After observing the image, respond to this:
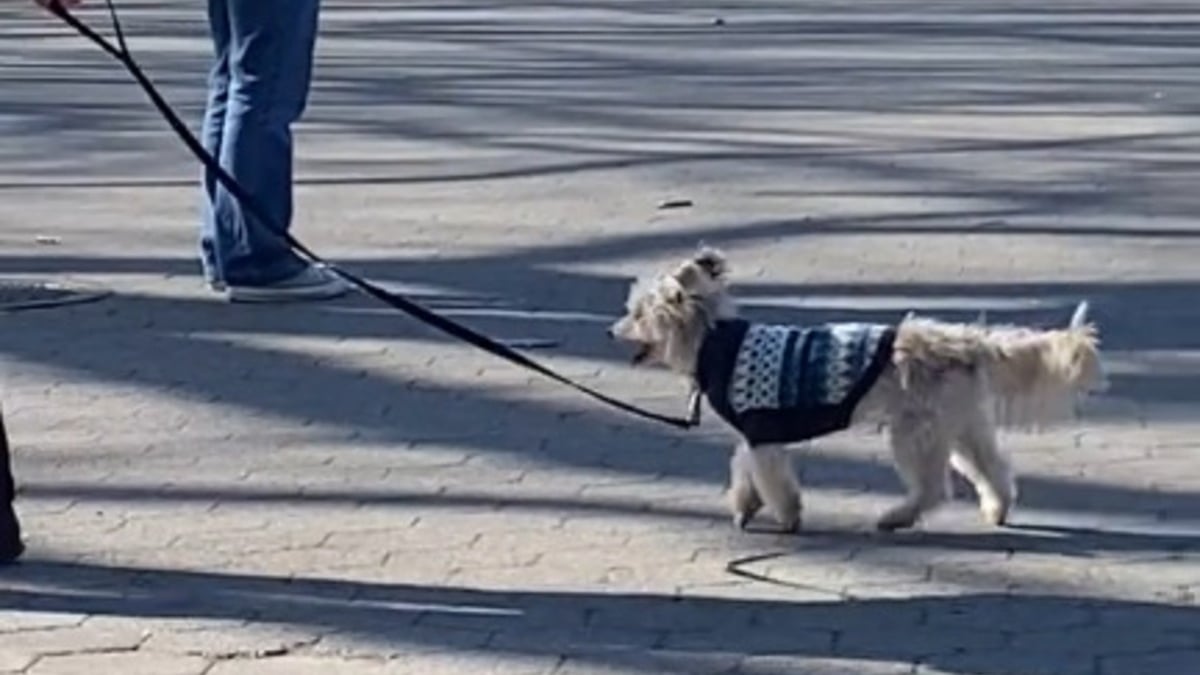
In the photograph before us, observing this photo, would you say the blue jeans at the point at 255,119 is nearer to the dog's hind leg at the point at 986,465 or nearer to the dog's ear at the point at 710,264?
the dog's ear at the point at 710,264

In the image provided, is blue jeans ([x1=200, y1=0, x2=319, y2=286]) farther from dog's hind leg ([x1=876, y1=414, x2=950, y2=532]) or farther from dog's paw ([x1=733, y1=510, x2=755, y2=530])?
dog's hind leg ([x1=876, y1=414, x2=950, y2=532])

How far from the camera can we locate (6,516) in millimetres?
6898

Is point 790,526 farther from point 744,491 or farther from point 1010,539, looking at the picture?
point 1010,539

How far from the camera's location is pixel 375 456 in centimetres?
819

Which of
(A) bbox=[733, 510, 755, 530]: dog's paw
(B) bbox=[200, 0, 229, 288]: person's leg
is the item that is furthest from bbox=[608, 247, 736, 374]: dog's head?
(B) bbox=[200, 0, 229, 288]: person's leg

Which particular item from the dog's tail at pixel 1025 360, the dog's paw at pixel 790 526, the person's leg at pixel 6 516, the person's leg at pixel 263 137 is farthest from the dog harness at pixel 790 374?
the person's leg at pixel 263 137

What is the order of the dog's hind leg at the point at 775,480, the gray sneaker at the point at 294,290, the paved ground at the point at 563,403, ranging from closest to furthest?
the paved ground at the point at 563,403, the dog's hind leg at the point at 775,480, the gray sneaker at the point at 294,290

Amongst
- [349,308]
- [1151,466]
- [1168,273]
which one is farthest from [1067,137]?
[1151,466]

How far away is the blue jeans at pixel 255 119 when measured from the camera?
10.2m

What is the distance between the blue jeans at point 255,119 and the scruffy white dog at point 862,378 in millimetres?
3230

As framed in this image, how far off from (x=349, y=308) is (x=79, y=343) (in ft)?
3.17

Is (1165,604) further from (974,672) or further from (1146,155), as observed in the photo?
(1146,155)

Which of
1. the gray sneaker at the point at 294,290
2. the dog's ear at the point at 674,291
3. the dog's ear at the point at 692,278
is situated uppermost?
the dog's ear at the point at 692,278

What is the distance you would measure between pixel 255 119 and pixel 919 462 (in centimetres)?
378
